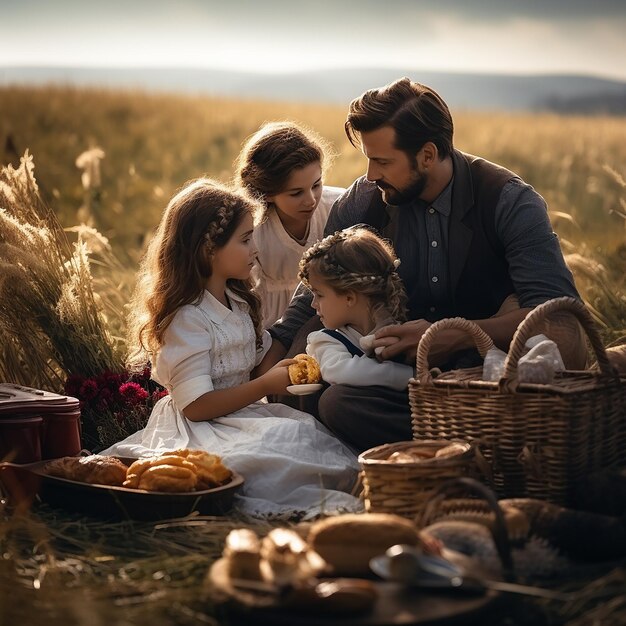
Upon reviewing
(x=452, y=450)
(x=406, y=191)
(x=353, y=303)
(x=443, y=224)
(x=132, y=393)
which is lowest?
(x=132, y=393)

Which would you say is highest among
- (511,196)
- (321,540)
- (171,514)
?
(511,196)

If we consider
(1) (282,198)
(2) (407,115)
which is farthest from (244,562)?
(1) (282,198)

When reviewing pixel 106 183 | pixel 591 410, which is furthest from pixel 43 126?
pixel 591 410

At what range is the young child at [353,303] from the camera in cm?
453

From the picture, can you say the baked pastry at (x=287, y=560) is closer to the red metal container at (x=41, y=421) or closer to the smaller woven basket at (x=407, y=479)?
the smaller woven basket at (x=407, y=479)

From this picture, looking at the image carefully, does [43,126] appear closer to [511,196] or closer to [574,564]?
[511,196]

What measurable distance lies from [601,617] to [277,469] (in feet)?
5.77

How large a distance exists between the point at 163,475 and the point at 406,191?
1812 millimetres

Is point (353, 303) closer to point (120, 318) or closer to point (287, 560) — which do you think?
point (287, 560)

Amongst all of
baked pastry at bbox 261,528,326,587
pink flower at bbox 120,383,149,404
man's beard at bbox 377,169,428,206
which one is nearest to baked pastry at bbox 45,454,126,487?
pink flower at bbox 120,383,149,404

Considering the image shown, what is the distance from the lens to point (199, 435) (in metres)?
4.66

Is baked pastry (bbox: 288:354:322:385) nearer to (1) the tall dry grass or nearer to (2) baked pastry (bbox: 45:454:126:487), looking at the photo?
(2) baked pastry (bbox: 45:454:126:487)

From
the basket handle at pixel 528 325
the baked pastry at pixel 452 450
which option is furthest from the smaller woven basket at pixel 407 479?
the basket handle at pixel 528 325

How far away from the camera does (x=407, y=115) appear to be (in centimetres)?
501
